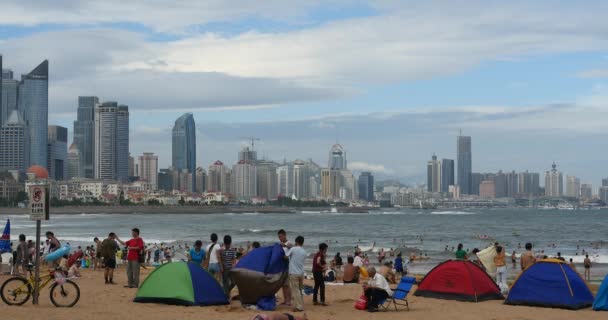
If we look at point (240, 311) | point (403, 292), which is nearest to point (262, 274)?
point (240, 311)

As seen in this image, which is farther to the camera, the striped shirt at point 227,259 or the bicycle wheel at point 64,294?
the striped shirt at point 227,259

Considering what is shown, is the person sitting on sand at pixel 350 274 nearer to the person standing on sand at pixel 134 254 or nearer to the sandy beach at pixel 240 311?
the sandy beach at pixel 240 311

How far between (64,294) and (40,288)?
1.31 ft

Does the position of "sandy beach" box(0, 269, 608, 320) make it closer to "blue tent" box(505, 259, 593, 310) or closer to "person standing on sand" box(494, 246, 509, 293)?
"blue tent" box(505, 259, 593, 310)

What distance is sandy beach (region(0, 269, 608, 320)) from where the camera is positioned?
13.5 metres

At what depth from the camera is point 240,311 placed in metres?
14.4

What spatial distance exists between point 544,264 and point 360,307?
11.3ft

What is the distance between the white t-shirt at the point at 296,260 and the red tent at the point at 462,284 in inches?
141

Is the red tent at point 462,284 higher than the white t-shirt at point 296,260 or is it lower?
lower

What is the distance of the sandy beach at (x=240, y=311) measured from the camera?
13.5m

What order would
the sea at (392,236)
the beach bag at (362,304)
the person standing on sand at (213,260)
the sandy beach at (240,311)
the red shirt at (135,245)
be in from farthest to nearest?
the sea at (392,236)
the red shirt at (135,245)
the person standing on sand at (213,260)
the beach bag at (362,304)
the sandy beach at (240,311)

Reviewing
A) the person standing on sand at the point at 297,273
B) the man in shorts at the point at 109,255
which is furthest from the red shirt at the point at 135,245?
the person standing on sand at the point at 297,273

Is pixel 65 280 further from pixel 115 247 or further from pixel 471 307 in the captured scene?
pixel 471 307

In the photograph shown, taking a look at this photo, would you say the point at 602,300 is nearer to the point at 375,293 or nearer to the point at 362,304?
the point at 375,293
